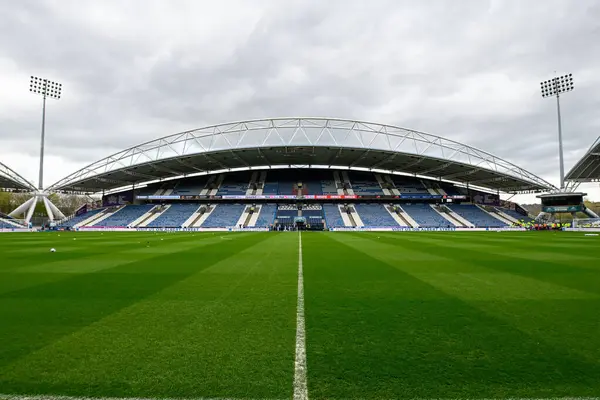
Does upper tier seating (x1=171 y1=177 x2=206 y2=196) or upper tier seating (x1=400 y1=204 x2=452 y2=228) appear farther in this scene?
upper tier seating (x1=171 y1=177 x2=206 y2=196)

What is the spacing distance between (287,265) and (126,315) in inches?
251

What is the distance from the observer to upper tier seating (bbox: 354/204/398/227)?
178 ft

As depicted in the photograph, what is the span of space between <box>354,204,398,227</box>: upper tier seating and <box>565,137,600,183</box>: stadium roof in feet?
80.1

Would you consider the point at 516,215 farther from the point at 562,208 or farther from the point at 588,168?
the point at 588,168

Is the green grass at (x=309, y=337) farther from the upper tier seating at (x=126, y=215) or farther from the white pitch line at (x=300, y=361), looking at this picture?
the upper tier seating at (x=126, y=215)

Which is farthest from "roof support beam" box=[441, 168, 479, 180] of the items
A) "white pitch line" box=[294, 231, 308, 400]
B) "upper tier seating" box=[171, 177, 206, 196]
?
"white pitch line" box=[294, 231, 308, 400]

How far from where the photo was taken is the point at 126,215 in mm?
59469

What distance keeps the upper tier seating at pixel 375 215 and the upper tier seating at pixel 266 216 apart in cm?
1495

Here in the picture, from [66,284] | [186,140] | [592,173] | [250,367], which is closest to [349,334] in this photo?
[250,367]

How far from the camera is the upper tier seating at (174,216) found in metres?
55.2

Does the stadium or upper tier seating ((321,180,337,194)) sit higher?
upper tier seating ((321,180,337,194))

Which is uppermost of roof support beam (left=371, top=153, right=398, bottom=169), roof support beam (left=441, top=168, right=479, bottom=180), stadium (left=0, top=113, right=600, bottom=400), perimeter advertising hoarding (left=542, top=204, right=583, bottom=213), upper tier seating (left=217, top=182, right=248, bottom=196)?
roof support beam (left=371, top=153, right=398, bottom=169)

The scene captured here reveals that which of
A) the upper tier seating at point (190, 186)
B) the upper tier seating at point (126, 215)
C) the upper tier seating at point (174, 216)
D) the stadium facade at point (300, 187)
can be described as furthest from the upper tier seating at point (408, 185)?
the upper tier seating at point (126, 215)

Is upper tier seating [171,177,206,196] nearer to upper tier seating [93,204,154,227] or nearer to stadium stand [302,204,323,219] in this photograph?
upper tier seating [93,204,154,227]
